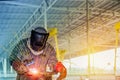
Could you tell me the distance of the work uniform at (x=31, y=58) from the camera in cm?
305

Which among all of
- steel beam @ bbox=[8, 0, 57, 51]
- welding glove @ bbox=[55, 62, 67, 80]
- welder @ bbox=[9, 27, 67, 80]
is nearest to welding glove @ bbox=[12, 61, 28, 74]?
welder @ bbox=[9, 27, 67, 80]

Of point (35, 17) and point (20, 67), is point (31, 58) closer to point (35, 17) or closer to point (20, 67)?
point (20, 67)

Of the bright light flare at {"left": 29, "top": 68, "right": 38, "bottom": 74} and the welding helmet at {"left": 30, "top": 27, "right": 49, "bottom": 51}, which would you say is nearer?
the bright light flare at {"left": 29, "top": 68, "right": 38, "bottom": 74}

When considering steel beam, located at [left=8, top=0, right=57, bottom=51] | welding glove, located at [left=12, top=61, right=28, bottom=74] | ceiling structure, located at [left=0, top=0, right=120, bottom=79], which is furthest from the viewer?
ceiling structure, located at [left=0, top=0, right=120, bottom=79]

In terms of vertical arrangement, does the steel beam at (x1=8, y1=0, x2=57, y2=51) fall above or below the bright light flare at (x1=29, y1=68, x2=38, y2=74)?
above

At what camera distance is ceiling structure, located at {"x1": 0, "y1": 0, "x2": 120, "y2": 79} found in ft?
51.8

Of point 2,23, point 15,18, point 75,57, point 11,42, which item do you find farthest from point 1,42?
point 75,57

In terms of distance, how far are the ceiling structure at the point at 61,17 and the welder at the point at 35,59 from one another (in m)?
8.39

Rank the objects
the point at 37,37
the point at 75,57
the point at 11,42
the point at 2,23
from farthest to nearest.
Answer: the point at 75,57, the point at 11,42, the point at 2,23, the point at 37,37

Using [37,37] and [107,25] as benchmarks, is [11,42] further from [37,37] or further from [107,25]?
[37,37]

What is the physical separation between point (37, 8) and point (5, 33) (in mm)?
8608

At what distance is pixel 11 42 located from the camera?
2723 cm

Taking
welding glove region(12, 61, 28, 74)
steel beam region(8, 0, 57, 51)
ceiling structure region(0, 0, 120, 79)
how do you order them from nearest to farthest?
1. welding glove region(12, 61, 28, 74)
2. steel beam region(8, 0, 57, 51)
3. ceiling structure region(0, 0, 120, 79)

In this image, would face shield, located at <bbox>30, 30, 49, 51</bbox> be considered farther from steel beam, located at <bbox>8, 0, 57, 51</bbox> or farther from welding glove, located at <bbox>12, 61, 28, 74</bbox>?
steel beam, located at <bbox>8, 0, 57, 51</bbox>
